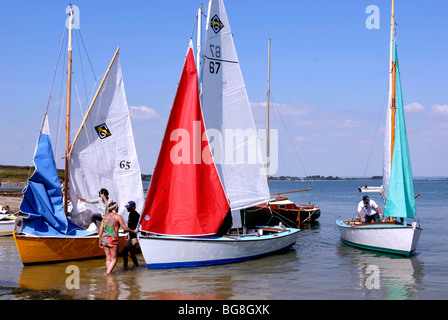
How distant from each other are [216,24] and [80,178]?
26.5ft

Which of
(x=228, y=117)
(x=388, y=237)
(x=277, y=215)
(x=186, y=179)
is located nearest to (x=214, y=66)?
(x=228, y=117)

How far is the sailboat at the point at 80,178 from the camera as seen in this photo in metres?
16.1

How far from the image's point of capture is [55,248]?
16453 millimetres

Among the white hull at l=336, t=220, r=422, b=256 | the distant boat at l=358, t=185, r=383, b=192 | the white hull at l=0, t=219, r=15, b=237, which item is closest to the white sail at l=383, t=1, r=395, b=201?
the distant boat at l=358, t=185, r=383, b=192

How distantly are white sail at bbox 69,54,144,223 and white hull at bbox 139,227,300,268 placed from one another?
15.8ft

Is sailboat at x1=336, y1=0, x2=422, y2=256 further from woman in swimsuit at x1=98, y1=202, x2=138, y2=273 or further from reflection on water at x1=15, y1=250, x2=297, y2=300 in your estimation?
woman in swimsuit at x1=98, y1=202, x2=138, y2=273

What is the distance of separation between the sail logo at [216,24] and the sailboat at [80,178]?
5.24 m

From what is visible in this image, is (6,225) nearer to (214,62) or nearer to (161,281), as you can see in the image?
(161,281)

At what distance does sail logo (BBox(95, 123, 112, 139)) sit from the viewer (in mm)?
19422

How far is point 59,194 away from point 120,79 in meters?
6.11

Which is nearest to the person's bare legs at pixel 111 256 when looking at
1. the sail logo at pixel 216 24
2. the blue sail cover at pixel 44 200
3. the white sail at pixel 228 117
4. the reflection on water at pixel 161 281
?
the reflection on water at pixel 161 281

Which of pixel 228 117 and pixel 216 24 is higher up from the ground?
pixel 216 24

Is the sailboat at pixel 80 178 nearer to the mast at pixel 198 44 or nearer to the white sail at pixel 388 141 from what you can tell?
the mast at pixel 198 44
